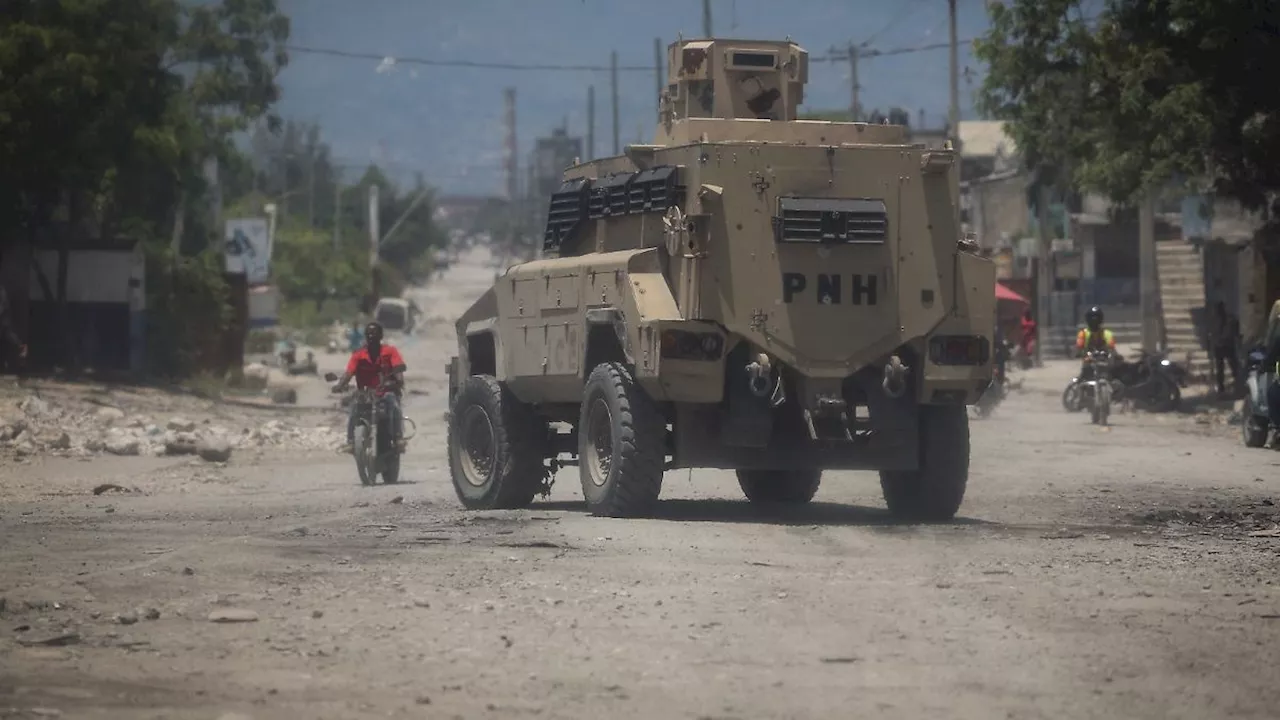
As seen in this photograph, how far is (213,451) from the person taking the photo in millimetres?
24891

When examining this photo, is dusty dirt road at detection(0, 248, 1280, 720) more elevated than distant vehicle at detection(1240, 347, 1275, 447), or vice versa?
distant vehicle at detection(1240, 347, 1275, 447)

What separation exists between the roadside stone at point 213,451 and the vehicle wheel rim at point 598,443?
→ 11227 mm

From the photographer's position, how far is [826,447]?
47.6 feet

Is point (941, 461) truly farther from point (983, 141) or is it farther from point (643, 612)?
point (983, 141)

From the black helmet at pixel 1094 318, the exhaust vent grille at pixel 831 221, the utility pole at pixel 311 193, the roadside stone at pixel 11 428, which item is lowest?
the roadside stone at pixel 11 428

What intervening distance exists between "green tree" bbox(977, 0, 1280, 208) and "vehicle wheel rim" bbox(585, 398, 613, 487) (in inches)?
522

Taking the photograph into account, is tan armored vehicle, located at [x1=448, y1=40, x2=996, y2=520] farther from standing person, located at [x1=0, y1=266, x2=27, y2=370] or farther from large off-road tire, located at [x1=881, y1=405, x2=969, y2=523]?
standing person, located at [x1=0, y1=266, x2=27, y2=370]

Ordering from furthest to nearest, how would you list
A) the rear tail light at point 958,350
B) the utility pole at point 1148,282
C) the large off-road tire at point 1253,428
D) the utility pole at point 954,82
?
the utility pole at point 954,82, the utility pole at point 1148,282, the large off-road tire at point 1253,428, the rear tail light at point 958,350

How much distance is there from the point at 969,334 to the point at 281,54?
1220 inches

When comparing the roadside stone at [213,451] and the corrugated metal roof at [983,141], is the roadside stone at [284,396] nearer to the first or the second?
the roadside stone at [213,451]

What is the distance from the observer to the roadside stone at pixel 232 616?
930cm

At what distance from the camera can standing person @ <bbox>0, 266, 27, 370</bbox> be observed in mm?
32062

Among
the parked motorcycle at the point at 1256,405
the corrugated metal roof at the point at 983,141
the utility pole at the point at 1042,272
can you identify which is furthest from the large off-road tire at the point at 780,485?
the corrugated metal roof at the point at 983,141

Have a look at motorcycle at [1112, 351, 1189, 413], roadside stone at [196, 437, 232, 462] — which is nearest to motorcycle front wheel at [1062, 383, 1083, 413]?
motorcycle at [1112, 351, 1189, 413]
